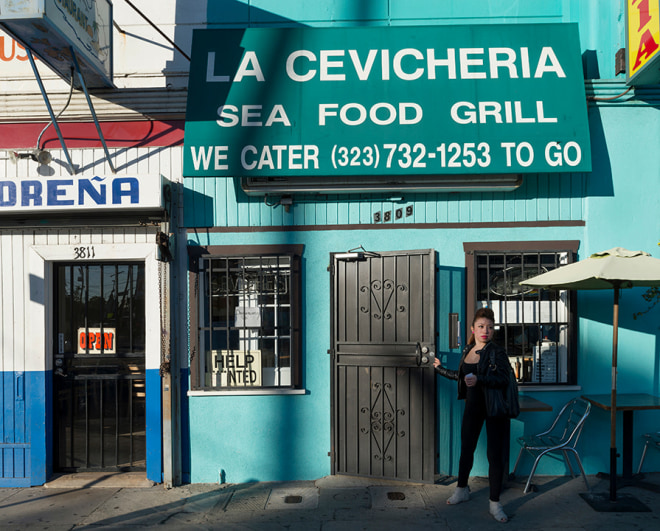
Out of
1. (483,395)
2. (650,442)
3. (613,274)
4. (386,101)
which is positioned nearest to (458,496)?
(483,395)

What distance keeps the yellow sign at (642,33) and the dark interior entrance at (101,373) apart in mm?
5713

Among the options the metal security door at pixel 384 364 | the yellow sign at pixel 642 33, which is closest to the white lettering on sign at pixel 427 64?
the yellow sign at pixel 642 33

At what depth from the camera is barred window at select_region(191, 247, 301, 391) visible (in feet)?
19.0

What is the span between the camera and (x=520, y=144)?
17.7ft

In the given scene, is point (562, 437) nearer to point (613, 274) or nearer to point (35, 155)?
point (613, 274)

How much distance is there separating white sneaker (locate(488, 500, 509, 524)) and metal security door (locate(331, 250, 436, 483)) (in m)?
0.83

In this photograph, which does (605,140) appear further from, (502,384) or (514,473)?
(514,473)

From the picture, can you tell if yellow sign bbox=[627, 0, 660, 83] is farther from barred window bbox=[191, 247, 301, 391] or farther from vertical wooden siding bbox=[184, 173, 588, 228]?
barred window bbox=[191, 247, 301, 391]

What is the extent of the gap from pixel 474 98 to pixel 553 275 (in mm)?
1990

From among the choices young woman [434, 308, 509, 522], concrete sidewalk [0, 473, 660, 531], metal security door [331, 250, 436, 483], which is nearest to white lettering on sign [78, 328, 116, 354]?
concrete sidewalk [0, 473, 660, 531]

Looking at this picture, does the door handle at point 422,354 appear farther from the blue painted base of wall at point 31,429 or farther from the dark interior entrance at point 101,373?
the dark interior entrance at point 101,373

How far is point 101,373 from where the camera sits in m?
5.89

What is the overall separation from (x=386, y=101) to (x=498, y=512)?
160 inches

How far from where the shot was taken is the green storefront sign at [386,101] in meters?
5.40
